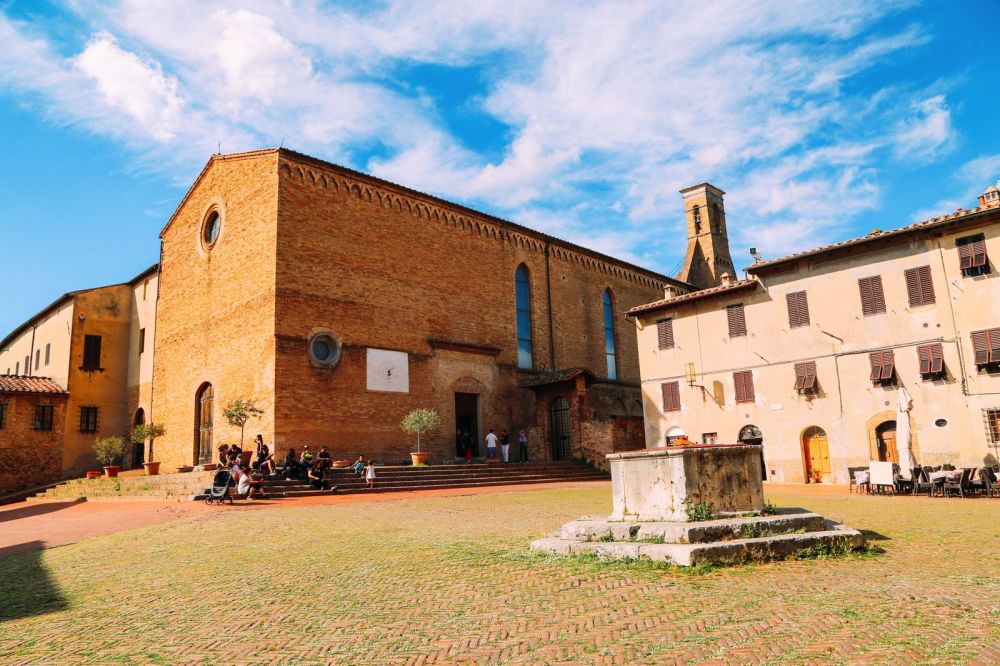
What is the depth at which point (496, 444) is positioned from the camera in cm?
2731

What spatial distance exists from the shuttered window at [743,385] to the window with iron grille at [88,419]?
27067 mm

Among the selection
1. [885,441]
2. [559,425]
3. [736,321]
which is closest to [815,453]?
[885,441]

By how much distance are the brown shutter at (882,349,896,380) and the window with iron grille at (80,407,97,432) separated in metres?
31.2

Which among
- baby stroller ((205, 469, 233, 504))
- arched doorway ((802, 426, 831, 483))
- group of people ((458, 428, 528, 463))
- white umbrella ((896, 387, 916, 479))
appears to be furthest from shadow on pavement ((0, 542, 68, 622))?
arched doorway ((802, 426, 831, 483))

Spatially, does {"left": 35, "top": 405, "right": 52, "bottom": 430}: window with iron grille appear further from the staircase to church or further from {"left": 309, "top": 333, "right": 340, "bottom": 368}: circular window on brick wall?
the staircase to church

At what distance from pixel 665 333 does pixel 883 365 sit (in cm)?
796

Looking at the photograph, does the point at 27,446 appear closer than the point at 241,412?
No

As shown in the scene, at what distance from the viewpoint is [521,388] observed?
2917cm

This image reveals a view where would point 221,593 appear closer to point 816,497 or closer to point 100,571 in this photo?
point 100,571

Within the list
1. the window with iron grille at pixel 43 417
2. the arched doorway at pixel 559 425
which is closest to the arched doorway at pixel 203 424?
the window with iron grille at pixel 43 417

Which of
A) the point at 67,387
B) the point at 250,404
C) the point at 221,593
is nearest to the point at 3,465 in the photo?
the point at 67,387

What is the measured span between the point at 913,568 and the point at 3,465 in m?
30.7

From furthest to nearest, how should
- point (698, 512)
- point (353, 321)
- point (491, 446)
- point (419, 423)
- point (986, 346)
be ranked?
point (491, 446)
point (353, 321)
point (419, 423)
point (986, 346)
point (698, 512)

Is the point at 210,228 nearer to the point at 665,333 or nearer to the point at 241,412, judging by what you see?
the point at 241,412
